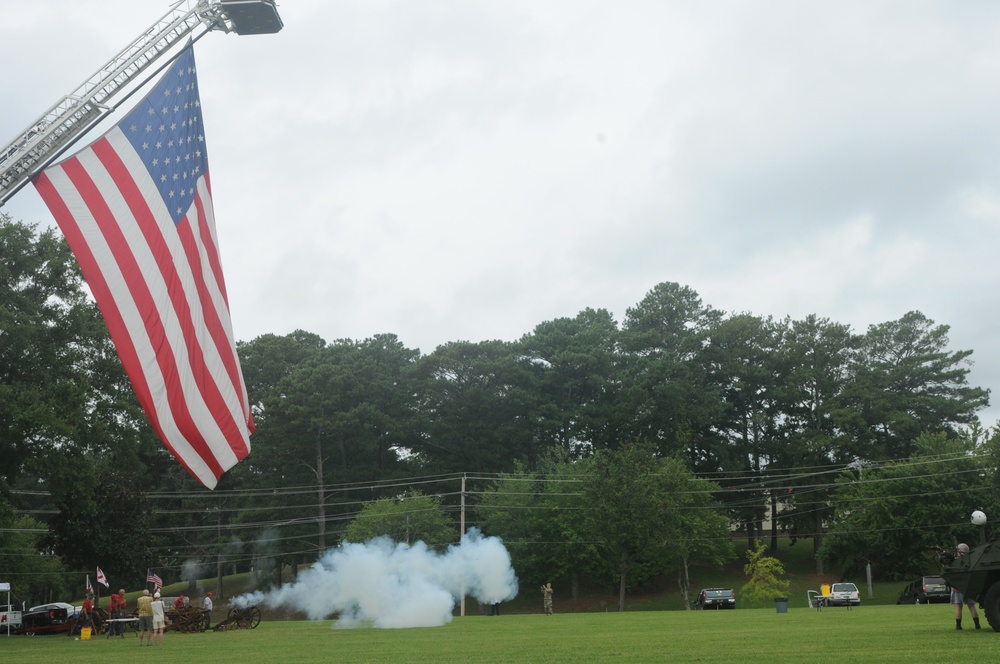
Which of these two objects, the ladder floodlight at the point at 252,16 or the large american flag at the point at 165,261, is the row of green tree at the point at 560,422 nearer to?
the ladder floodlight at the point at 252,16

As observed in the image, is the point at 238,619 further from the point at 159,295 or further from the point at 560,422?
the point at 560,422

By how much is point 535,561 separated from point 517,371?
1890 centimetres

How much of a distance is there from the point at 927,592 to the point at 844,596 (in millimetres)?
3881

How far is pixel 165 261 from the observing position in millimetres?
14727

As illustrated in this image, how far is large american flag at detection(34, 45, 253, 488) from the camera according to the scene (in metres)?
13.6

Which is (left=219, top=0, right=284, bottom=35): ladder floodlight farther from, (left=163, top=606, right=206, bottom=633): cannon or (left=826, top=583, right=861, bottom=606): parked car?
(left=826, top=583, right=861, bottom=606): parked car

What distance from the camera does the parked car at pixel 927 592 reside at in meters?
47.0

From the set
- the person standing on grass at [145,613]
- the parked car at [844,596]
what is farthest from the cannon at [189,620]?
the parked car at [844,596]

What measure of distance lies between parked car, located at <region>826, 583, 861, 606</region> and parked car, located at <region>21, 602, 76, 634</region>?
37889mm

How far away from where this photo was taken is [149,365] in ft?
45.1

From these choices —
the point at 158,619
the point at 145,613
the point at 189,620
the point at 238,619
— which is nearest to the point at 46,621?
the point at 189,620

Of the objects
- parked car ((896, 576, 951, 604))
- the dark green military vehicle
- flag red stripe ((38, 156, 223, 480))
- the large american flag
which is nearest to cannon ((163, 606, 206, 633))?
the large american flag

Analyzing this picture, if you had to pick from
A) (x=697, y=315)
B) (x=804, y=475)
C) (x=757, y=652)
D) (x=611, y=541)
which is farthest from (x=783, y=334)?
(x=757, y=652)

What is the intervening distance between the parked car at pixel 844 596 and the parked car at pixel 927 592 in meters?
2.88
